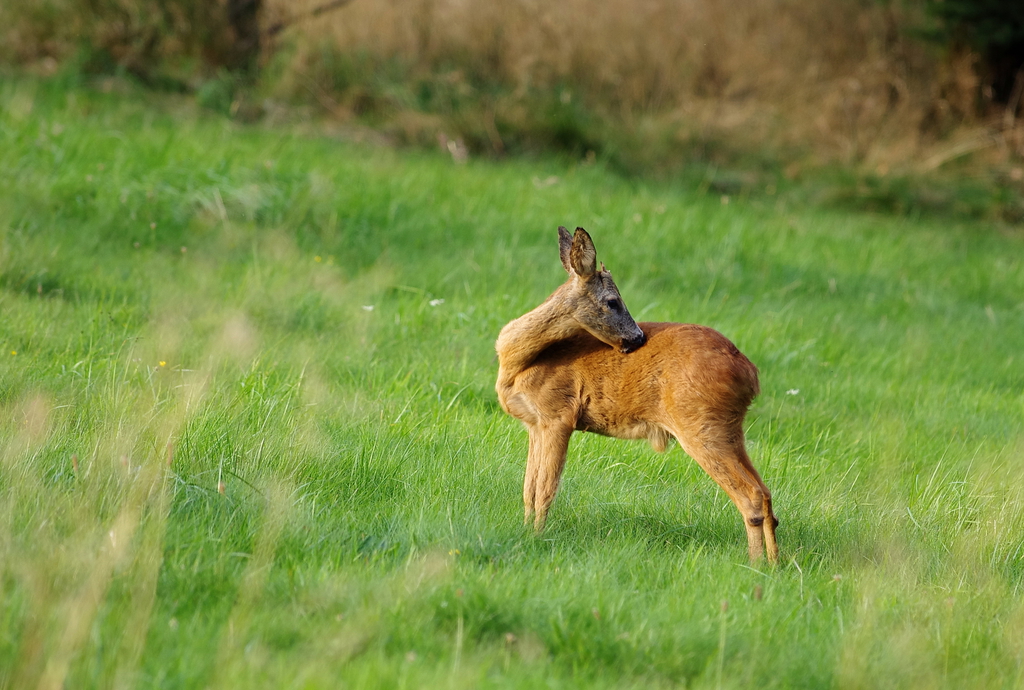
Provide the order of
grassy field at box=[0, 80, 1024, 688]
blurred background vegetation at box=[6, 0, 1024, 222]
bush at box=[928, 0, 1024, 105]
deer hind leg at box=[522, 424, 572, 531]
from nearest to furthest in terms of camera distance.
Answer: grassy field at box=[0, 80, 1024, 688] < deer hind leg at box=[522, 424, 572, 531] < blurred background vegetation at box=[6, 0, 1024, 222] < bush at box=[928, 0, 1024, 105]

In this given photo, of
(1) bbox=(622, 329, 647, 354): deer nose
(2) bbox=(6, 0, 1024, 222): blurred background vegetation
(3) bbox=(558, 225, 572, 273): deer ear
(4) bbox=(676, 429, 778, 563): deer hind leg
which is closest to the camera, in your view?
(4) bbox=(676, 429, 778, 563): deer hind leg

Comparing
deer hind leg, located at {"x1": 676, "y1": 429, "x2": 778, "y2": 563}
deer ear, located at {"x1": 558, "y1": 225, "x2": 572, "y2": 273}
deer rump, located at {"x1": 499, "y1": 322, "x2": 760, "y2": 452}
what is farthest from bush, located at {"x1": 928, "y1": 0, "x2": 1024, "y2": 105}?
deer hind leg, located at {"x1": 676, "y1": 429, "x2": 778, "y2": 563}

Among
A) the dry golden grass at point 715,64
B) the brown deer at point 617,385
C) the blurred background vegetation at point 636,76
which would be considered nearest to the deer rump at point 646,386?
the brown deer at point 617,385

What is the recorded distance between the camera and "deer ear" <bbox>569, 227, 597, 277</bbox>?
4512 millimetres

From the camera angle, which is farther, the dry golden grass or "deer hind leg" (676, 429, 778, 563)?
the dry golden grass

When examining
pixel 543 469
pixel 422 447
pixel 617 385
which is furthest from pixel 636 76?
pixel 543 469

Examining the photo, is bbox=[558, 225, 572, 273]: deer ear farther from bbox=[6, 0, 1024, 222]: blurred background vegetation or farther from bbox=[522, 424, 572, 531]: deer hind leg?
bbox=[6, 0, 1024, 222]: blurred background vegetation

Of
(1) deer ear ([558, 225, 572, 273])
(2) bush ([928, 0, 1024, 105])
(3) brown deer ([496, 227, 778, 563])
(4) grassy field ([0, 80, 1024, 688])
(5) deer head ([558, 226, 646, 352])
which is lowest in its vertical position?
(4) grassy field ([0, 80, 1024, 688])

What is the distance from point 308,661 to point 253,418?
201cm

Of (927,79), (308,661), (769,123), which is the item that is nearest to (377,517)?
(308,661)

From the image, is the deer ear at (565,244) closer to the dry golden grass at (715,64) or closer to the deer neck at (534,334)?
the deer neck at (534,334)

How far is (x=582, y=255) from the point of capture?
179 inches

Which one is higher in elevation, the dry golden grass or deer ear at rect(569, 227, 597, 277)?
deer ear at rect(569, 227, 597, 277)

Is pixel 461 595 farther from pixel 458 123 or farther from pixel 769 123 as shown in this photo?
pixel 769 123
